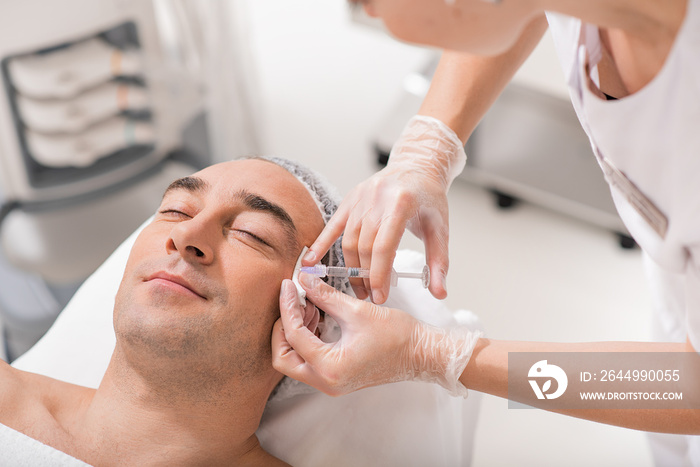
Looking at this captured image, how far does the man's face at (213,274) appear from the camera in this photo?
1.23 m

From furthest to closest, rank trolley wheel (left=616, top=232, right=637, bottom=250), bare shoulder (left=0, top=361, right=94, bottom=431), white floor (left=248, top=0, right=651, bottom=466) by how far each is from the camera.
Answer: trolley wheel (left=616, top=232, right=637, bottom=250), white floor (left=248, top=0, right=651, bottom=466), bare shoulder (left=0, top=361, right=94, bottom=431)

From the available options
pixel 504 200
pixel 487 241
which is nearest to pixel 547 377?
pixel 487 241

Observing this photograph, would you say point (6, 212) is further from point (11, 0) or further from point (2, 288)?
point (11, 0)

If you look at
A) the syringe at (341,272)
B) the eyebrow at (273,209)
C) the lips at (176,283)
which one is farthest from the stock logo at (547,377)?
the lips at (176,283)

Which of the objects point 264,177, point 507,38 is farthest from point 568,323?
point 507,38

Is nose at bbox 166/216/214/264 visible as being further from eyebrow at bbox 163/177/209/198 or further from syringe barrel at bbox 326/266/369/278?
syringe barrel at bbox 326/266/369/278

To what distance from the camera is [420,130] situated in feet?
4.89

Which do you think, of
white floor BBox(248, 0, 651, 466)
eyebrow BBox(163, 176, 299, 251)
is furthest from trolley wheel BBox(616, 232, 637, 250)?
eyebrow BBox(163, 176, 299, 251)

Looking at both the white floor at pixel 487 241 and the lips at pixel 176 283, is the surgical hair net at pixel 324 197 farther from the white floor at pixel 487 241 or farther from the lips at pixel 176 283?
the white floor at pixel 487 241

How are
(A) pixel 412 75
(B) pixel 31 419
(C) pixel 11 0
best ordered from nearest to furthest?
(B) pixel 31 419, (C) pixel 11 0, (A) pixel 412 75

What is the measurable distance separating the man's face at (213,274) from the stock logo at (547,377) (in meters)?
0.49

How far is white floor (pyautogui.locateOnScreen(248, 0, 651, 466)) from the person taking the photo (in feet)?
6.74

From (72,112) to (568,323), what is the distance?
5.57ft

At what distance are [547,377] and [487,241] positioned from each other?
1.19 metres
